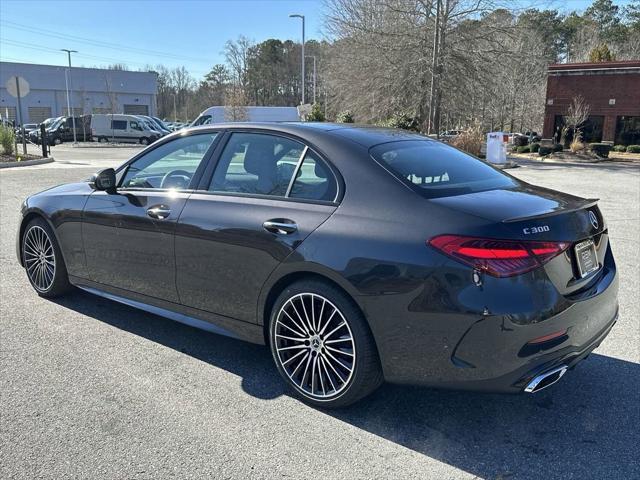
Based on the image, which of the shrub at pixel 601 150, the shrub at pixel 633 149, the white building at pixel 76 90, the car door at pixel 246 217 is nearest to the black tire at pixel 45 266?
the car door at pixel 246 217

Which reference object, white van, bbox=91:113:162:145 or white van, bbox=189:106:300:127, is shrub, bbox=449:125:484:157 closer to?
white van, bbox=189:106:300:127

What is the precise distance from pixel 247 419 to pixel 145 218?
168cm

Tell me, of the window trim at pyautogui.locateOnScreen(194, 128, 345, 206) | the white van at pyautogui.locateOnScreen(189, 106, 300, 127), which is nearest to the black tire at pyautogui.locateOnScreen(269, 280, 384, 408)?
the window trim at pyautogui.locateOnScreen(194, 128, 345, 206)

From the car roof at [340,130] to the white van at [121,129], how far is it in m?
37.4

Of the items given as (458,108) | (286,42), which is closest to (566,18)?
(286,42)

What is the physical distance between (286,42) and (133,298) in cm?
8803

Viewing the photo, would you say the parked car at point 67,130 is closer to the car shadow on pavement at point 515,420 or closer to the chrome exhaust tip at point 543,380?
the car shadow on pavement at point 515,420

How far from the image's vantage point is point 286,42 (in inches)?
3403

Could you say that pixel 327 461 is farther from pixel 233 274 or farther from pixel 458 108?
pixel 458 108

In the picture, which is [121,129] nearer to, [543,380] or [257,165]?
[257,165]

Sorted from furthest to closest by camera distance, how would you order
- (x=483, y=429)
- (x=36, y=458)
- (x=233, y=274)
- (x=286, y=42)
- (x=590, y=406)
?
(x=286, y=42), (x=233, y=274), (x=590, y=406), (x=483, y=429), (x=36, y=458)

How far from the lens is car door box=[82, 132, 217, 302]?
3904mm

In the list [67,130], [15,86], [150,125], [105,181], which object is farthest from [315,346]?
[67,130]

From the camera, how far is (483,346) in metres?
2.66
